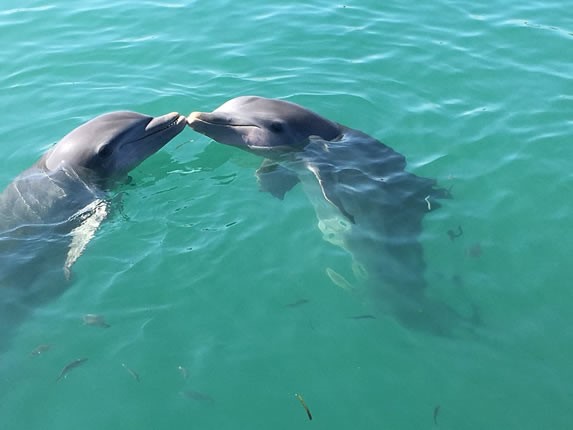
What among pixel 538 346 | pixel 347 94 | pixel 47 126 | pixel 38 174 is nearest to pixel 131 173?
pixel 38 174

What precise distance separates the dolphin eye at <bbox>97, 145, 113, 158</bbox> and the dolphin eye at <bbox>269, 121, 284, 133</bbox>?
2.42 m

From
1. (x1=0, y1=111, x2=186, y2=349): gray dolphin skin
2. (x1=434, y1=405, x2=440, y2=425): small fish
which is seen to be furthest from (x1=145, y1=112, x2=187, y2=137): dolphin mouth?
(x1=434, y1=405, x2=440, y2=425): small fish

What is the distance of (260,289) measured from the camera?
8.02 metres

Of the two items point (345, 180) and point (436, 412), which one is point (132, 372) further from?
point (345, 180)

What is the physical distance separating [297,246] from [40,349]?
3.42 meters

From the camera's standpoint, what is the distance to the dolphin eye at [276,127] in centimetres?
998

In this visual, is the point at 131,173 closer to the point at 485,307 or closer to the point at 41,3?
the point at 485,307

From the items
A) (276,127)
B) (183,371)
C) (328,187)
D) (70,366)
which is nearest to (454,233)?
(328,187)

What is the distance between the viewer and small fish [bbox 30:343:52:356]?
7.40m

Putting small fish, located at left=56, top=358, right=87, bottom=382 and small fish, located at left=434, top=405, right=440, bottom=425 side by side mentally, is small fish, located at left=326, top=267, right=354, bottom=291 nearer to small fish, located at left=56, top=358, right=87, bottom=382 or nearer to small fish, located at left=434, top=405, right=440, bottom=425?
small fish, located at left=434, top=405, right=440, bottom=425

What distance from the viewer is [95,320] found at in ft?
25.3

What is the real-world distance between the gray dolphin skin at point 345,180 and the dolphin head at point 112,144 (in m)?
0.55

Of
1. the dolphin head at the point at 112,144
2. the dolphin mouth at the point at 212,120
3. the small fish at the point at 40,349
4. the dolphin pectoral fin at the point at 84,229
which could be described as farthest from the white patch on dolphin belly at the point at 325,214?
the small fish at the point at 40,349

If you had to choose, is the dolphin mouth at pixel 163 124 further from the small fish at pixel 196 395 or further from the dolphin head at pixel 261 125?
the small fish at pixel 196 395
